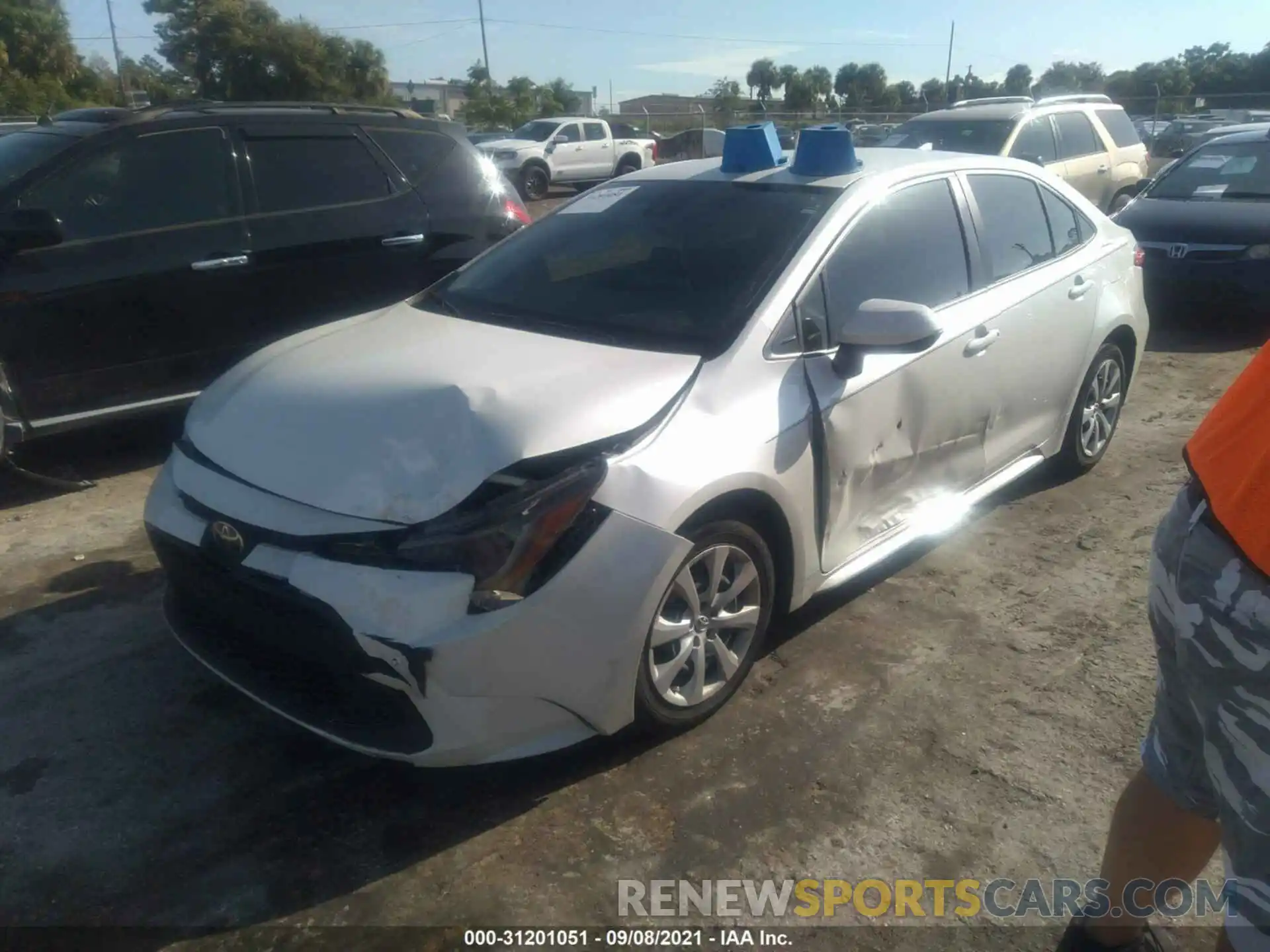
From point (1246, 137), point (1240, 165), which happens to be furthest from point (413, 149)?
point (1246, 137)

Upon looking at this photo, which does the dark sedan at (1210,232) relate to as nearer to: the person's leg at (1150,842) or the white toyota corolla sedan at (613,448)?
the white toyota corolla sedan at (613,448)

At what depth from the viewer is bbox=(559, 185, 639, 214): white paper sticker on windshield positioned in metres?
4.12

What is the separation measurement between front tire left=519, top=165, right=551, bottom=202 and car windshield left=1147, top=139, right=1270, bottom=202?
50.0ft

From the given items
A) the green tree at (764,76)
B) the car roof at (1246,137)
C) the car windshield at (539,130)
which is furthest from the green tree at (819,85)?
the car roof at (1246,137)

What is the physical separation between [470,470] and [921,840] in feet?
5.01

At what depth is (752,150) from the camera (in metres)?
4.05

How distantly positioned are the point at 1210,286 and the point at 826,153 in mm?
5849

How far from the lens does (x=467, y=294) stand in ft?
12.7

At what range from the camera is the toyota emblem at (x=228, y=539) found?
2.73m

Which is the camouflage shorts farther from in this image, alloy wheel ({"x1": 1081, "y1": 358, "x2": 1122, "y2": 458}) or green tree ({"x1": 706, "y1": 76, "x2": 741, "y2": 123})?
green tree ({"x1": 706, "y1": 76, "x2": 741, "y2": 123})

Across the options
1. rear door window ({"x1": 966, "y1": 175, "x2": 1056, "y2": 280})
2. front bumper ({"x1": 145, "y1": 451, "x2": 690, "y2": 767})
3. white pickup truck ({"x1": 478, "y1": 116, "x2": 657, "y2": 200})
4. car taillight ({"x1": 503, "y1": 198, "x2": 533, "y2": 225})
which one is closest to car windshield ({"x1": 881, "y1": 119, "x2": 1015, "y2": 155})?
car taillight ({"x1": 503, "y1": 198, "x2": 533, "y2": 225})

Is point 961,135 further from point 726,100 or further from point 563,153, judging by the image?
point 726,100

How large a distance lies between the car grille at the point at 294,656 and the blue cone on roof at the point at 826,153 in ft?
7.94

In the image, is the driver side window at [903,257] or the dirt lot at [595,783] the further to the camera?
the driver side window at [903,257]
